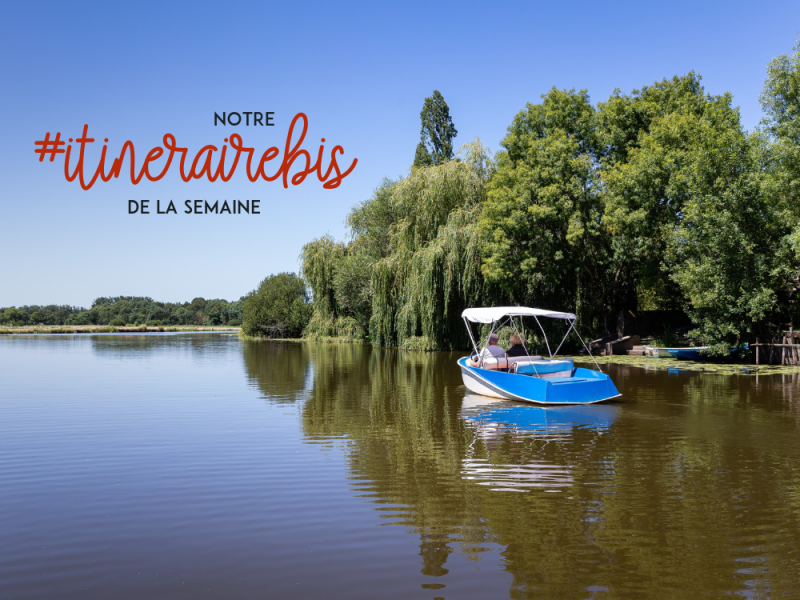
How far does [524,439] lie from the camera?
10.1 meters

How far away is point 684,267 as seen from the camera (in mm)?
25203

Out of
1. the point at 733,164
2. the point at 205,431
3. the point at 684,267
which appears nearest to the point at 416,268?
the point at 684,267

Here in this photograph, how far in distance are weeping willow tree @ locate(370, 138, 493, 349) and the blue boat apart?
13.2 meters

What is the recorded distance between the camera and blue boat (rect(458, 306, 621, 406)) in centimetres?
1327

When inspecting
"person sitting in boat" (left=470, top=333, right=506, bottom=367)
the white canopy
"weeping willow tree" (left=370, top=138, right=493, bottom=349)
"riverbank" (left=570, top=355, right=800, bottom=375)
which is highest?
"weeping willow tree" (left=370, top=138, right=493, bottom=349)

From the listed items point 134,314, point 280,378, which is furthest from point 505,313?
point 134,314

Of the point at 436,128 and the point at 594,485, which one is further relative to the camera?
the point at 436,128

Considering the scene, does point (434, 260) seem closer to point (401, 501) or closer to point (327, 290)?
point (327, 290)

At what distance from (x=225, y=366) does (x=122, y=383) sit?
7.21m

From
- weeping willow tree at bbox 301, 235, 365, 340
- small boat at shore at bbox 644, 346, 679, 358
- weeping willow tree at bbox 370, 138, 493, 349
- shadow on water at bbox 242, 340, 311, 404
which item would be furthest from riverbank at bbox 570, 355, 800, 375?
weeping willow tree at bbox 301, 235, 365, 340

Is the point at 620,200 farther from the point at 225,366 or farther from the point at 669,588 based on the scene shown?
the point at 669,588

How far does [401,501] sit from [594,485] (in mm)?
2340

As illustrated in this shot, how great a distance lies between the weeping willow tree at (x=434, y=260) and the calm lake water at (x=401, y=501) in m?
16.6

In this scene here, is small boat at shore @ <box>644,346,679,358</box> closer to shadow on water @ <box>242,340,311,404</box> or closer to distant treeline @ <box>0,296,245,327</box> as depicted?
shadow on water @ <box>242,340,311,404</box>
